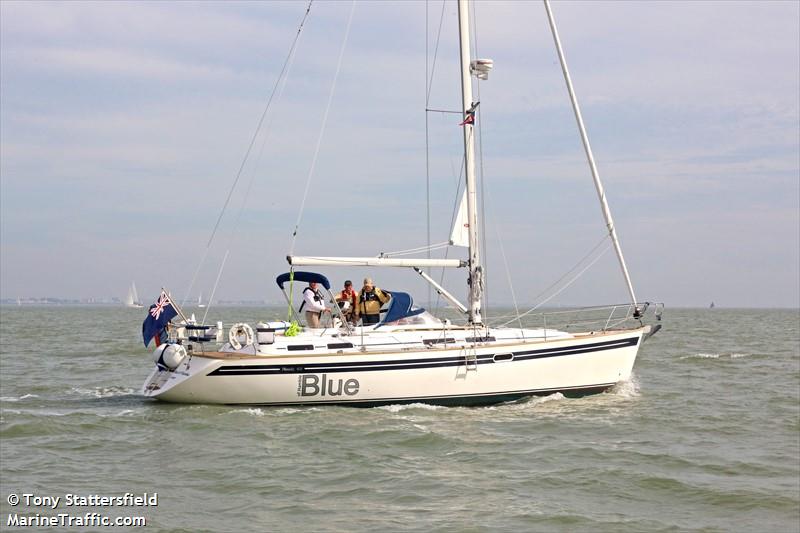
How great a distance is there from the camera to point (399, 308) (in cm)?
1891

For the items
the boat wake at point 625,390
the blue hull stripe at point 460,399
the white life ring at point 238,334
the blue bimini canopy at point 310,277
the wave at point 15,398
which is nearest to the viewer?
the white life ring at point 238,334

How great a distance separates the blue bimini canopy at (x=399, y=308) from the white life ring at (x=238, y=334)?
2.93 metres

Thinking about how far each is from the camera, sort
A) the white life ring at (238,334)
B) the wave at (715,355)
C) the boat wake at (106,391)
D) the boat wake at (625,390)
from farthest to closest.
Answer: the wave at (715,355) < the boat wake at (106,391) < the boat wake at (625,390) < the white life ring at (238,334)

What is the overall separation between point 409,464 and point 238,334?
18.1 ft

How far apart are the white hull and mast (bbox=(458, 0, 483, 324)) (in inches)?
49.1

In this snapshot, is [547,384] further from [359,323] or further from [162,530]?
[162,530]

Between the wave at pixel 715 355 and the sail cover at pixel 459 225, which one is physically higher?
the sail cover at pixel 459 225

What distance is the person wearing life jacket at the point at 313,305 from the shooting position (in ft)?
61.8

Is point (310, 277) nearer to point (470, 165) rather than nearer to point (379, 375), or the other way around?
point (379, 375)

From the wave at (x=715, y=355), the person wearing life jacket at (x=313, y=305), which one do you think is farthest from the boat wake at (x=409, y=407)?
the wave at (x=715, y=355)

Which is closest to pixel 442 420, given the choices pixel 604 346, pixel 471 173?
pixel 604 346

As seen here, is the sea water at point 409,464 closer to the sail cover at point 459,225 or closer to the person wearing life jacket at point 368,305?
the person wearing life jacket at point 368,305

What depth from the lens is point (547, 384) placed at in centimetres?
1858

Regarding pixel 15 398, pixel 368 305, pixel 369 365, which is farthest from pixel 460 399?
pixel 15 398
